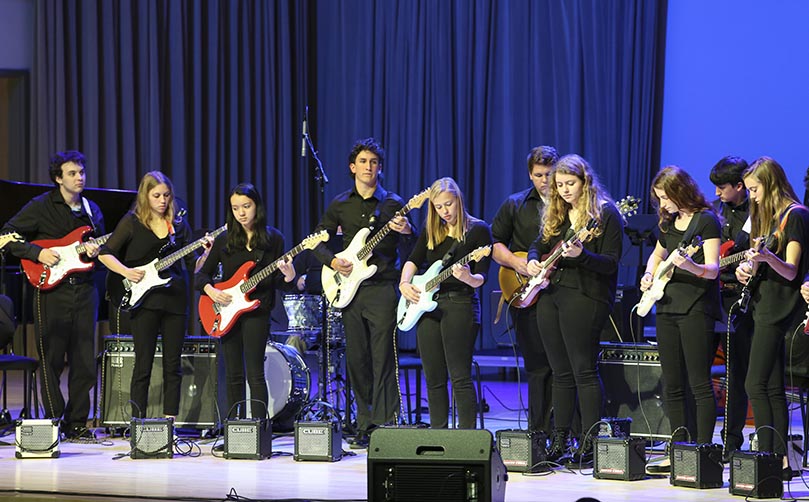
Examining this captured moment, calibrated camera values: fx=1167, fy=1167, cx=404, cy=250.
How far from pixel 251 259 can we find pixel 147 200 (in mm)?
736

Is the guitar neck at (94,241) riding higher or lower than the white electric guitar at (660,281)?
higher

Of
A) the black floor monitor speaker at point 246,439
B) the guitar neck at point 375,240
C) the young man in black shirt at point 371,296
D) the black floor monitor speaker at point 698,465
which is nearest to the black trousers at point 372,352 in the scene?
the young man in black shirt at point 371,296

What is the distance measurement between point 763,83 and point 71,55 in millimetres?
6248

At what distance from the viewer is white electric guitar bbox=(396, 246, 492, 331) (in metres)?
6.21

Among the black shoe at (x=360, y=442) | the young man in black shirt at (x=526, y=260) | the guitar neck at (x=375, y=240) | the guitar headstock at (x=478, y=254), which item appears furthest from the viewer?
the black shoe at (x=360, y=442)

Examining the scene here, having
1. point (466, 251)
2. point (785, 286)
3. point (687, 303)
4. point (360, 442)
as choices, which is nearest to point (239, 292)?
point (360, 442)

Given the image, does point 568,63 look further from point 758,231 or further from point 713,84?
point 758,231

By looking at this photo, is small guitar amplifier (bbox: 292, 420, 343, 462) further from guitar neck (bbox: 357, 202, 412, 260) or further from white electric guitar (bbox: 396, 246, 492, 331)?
guitar neck (bbox: 357, 202, 412, 260)

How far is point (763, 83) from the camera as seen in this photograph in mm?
9359

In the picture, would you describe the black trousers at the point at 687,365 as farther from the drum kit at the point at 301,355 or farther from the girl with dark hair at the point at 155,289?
the girl with dark hair at the point at 155,289

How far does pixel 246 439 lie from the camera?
21.1 feet

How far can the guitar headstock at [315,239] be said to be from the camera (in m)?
6.69

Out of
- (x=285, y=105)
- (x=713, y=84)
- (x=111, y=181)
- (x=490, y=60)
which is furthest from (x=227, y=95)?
(x=713, y=84)

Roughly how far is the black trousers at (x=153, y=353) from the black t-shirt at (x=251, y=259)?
294 mm
